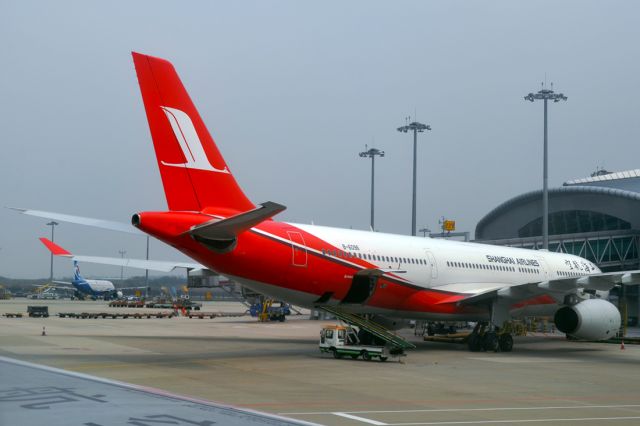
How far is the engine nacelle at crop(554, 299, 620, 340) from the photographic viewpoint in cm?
2508

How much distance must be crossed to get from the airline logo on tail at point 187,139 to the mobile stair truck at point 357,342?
240 inches

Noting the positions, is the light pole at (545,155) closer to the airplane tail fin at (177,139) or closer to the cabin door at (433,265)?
the cabin door at (433,265)

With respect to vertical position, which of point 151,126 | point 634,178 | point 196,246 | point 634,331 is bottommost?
point 634,331

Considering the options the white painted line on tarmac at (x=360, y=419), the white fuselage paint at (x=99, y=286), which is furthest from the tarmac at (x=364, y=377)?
the white fuselage paint at (x=99, y=286)

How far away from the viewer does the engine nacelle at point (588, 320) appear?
25078 mm

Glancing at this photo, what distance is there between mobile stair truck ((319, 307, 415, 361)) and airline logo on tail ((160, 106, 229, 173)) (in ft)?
20.0

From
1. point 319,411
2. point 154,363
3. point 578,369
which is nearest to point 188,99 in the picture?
point 154,363

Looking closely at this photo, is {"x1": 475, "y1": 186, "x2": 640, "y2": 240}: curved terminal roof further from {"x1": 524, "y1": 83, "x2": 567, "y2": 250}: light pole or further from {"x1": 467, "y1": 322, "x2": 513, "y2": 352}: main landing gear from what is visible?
{"x1": 467, "y1": 322, "x2": 513, "y2": 352}: main landing gear

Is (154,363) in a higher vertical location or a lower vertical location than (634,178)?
lower

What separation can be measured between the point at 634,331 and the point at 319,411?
34598mm

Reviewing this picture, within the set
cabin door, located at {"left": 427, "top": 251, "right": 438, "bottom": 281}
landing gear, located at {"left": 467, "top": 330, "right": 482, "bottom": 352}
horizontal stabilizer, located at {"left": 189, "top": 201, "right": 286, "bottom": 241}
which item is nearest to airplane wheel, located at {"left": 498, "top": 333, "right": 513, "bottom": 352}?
landing gear, located at {"left": 467, "top": 330, "right": 482, "bottom": 352}

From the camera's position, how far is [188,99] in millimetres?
19328

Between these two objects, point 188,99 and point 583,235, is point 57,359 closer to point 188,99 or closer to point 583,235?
point 188,99

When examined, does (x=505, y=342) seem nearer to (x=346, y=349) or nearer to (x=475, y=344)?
(x=475, y=344)
